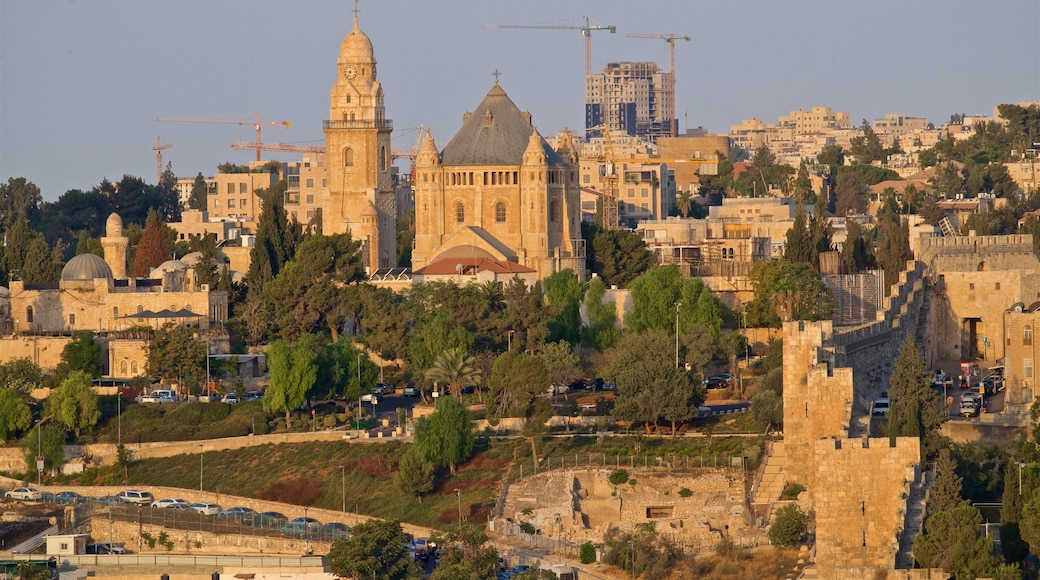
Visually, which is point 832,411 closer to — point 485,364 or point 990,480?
point 990,480

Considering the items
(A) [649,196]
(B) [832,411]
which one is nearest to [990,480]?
(B) [832,411]

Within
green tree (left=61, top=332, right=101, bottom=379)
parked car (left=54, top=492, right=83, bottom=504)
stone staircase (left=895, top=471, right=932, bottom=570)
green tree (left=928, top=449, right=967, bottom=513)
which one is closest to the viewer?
stone staircase (left=895, top=471, right=932, bottom=570)

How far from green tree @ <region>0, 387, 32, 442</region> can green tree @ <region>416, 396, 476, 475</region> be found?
14.8 m

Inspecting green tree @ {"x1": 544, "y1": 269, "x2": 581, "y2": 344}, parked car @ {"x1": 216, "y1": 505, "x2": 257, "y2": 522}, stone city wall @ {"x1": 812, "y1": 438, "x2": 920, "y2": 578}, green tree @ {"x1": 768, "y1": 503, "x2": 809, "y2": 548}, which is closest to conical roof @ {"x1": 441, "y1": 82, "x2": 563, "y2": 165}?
green tree @ {"x1": 544, "y1": 269, "x2": 581, "y2": 344}

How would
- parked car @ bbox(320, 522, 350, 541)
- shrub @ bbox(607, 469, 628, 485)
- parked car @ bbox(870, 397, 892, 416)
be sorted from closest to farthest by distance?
parked car @ bbox(870, 397, 892, 416)
parked car @ bbox(320, 522, 350, 541)
shrub @ bbox(607, 469, 628, 485)

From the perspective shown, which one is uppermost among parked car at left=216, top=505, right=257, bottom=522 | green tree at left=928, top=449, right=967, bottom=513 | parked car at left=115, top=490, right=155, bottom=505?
green tree at left=928, top=449, right=967, bottom=513

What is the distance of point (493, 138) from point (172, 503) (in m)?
33.9

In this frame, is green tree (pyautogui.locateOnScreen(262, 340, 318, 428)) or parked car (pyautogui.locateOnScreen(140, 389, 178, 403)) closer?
green tree (pyautogui.locateOnScreen(262, 340, 318, 428))

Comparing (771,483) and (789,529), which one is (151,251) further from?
(789,529)

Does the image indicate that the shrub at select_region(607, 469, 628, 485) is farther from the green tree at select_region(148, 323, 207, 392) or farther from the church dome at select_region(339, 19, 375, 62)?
the church dome at select_region(339, 19, 375, 62)

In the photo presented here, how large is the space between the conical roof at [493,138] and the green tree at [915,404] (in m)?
38.9

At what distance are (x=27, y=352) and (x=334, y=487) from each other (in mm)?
19755

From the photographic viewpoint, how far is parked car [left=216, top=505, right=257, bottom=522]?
66938mm

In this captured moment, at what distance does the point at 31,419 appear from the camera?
77875 mm
